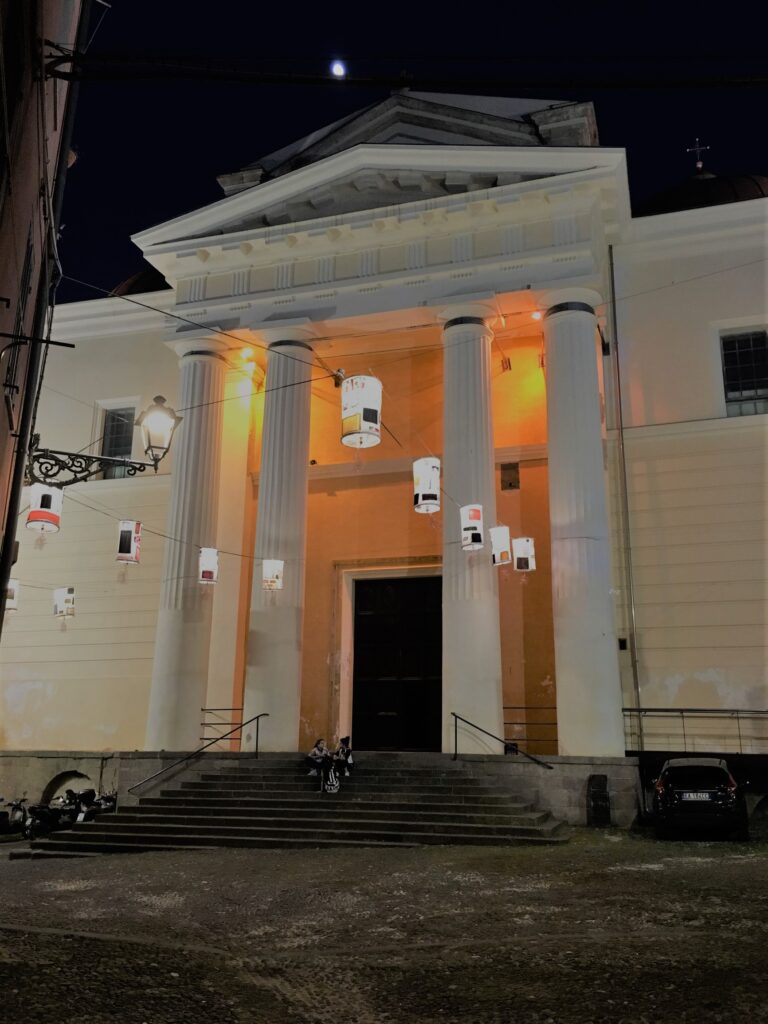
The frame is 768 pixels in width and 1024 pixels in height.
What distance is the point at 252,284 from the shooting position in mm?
19531

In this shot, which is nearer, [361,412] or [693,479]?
[361,412]

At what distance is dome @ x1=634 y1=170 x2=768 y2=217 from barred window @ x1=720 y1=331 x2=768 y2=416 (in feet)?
10.8

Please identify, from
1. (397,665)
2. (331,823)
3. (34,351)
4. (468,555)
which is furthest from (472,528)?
(34,351)

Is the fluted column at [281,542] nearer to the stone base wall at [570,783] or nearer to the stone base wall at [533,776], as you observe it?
the stone base wall at [533,776]

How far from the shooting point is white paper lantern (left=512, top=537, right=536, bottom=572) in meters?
17.2

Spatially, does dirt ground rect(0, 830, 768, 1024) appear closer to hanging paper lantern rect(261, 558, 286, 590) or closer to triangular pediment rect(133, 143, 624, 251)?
hanging paper lantern rect(261, 558, 286, 590)

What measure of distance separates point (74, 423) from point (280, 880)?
16.5m

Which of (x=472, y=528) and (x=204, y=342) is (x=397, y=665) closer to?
(x=472, y=528)

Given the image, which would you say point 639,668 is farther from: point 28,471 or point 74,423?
point 74,423

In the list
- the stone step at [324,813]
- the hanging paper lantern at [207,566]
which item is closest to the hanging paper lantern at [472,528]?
the stone step at [324,813]

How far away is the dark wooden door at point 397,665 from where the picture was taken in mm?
19344

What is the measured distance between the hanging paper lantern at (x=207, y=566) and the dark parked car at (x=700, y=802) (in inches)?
369

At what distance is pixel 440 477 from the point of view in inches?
687

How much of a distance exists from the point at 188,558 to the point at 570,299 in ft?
30.6
